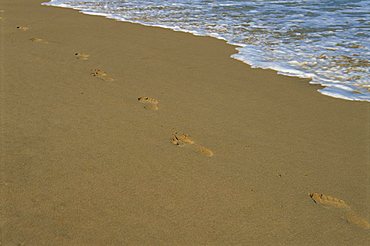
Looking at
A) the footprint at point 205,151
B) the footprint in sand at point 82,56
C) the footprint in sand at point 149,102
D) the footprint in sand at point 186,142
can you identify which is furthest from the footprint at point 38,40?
the footprint at point 205,151

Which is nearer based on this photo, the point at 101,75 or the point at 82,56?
the point at 101,75

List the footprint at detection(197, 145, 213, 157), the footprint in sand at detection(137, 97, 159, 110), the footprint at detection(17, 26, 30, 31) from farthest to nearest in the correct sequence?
1. the footprint at detection(17, 26, 30, 31)
2. the footprint in sand at detection(137, 97, 159, 110)
3. the footprint at detection(197, 145, 213, 157)

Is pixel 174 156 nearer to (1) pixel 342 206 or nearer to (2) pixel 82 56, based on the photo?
(1) pixel 342 206

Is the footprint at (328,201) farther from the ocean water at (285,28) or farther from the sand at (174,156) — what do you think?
the ocean water at (285,28)

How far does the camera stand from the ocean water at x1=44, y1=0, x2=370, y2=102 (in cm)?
536

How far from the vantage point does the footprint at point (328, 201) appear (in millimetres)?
2717

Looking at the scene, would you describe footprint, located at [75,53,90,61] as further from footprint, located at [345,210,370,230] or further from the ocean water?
footprint, located at [345,210,370,230]

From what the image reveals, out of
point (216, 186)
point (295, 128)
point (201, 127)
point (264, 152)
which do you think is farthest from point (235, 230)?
point (295, 128)

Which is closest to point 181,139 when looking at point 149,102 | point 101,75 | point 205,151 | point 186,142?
point 186,142

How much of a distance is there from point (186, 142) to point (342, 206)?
1237 millimetres

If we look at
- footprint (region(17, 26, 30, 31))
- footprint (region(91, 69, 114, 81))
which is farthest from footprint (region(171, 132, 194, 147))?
→ footprint (region(17, 26, 30, 31))

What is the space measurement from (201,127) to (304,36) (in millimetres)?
4146

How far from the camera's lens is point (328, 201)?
2746mm

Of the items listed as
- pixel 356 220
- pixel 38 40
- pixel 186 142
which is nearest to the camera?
pixel 356 220
